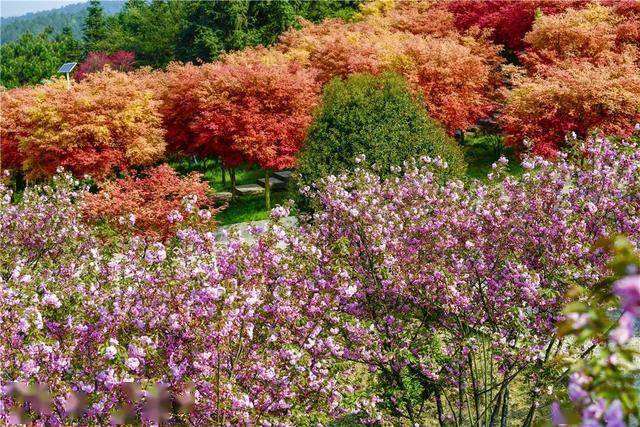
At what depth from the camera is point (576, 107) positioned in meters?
19.8

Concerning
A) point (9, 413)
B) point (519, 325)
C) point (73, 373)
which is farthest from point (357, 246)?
point (9, 413)

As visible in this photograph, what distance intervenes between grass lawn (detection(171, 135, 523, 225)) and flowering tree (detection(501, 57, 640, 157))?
4.05 m

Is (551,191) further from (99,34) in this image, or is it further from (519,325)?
(99,34)

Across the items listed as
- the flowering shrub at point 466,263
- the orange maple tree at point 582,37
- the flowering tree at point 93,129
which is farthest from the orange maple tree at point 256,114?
the flowering shrub at point 466,263

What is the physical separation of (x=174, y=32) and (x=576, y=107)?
43438mm

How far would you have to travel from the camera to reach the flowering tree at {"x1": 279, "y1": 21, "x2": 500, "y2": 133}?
79.1ft

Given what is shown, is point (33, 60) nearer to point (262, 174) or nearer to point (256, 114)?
point (262, 174)

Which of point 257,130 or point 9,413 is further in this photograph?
point 257,130

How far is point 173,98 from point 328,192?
2039cm

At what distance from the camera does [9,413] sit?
5336 mm

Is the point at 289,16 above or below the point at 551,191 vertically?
below

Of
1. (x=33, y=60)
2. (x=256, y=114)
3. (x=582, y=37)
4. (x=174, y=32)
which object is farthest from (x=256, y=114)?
(x=33, y=60)

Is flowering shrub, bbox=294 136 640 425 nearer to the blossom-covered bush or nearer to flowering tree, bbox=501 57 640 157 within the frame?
the blossom-covered bush

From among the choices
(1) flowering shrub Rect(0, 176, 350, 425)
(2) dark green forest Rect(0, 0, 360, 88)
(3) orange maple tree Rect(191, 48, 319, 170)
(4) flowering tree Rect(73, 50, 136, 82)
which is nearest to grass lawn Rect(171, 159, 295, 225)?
(3) orange maple tree Rect(191, 48, 319, 170)
